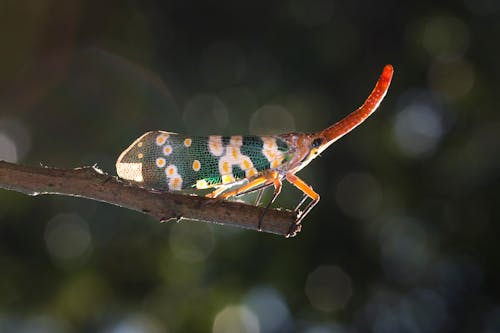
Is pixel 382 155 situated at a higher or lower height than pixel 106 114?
lower

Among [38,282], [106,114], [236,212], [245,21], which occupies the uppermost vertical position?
[245,21]

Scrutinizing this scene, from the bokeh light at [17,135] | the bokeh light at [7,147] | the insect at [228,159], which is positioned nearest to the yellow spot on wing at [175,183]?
the insect at [228,159]

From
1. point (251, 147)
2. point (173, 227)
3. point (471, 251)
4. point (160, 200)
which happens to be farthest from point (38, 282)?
point (471, 251)

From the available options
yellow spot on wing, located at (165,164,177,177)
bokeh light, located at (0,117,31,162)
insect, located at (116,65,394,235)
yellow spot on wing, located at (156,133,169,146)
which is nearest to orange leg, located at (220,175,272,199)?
insect, located at (116,65,394,235)

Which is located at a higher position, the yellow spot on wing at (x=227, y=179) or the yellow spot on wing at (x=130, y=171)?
the yellow spot on wing at (x=130, y=171)

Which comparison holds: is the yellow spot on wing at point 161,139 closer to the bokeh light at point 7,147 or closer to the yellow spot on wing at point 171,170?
the yellow spot on wing at point 171,170

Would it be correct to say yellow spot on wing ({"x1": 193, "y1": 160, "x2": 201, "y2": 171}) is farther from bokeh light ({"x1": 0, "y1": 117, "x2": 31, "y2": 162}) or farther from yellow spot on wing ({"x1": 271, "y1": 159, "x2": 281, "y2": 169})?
bokeh light ({"x1": 0, "y1": 117, "x2": 31, "y2": 162})

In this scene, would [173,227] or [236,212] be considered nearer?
[236,212]

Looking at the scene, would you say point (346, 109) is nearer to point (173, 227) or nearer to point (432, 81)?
point (432, 81)

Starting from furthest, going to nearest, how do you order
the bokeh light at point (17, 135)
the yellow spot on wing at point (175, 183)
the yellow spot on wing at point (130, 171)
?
the bokeh light at point (17, 135)
the yellow spot on wing at point (175, 183)
the yellow spot on wing at point (130, 171)
